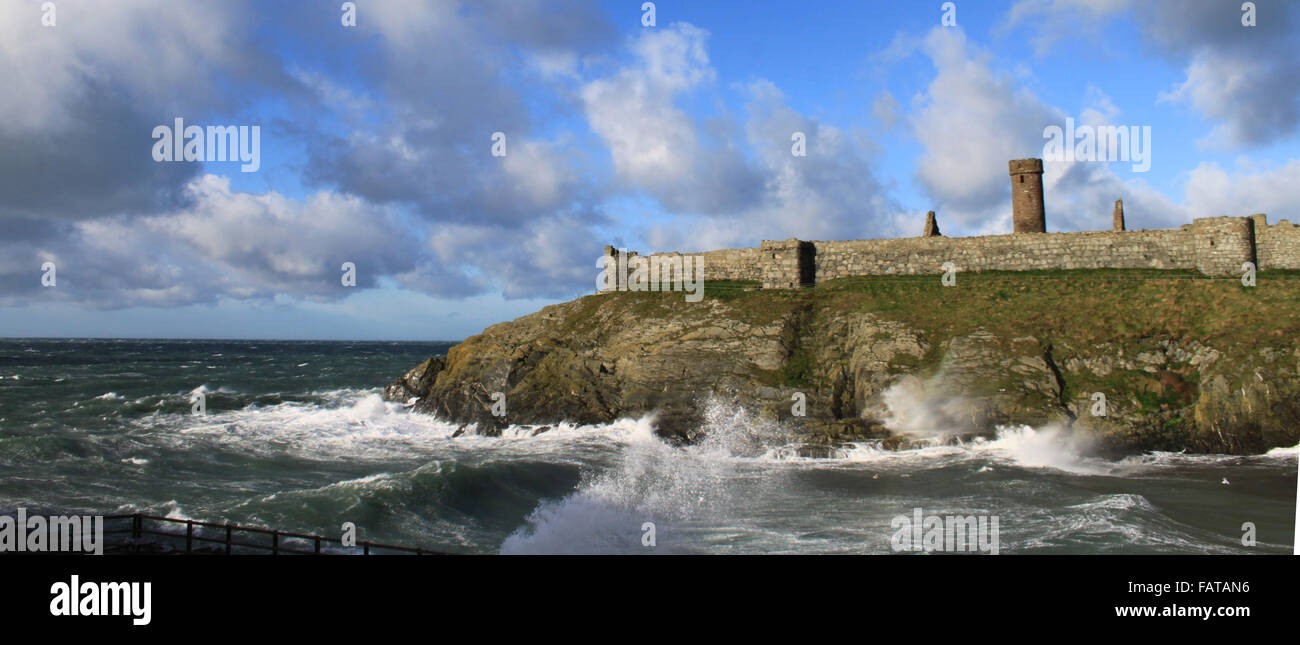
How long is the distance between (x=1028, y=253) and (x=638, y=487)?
31.5 m

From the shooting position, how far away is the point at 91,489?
1022 inches

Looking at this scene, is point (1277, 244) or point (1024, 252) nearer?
point (1277, 244)

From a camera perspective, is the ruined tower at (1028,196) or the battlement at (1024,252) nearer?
the battlement at (1024,252)

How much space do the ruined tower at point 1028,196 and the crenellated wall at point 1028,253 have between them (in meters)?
1.39

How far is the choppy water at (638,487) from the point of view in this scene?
65.9ft

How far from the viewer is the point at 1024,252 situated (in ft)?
147
